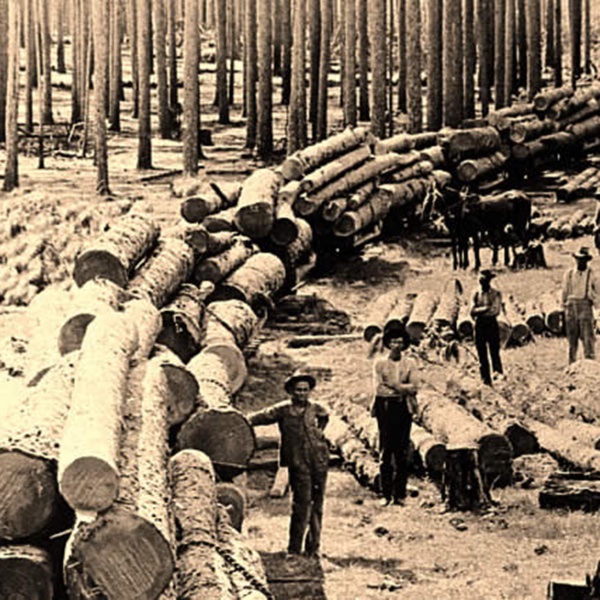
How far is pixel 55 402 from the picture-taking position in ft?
28.0

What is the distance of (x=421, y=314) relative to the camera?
18.6 m

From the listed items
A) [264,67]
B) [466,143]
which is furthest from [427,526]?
[264,67]

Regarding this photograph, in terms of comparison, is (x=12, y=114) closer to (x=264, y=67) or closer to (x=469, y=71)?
(x=264, y=67)

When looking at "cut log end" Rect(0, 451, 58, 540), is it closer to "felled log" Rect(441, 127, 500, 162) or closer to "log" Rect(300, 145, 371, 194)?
"log" Rect(300, 145, 371, 194)

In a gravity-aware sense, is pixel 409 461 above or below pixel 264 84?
below

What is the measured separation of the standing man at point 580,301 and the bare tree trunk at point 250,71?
21.0 m

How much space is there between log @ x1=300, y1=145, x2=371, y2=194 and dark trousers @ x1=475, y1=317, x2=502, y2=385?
22.2ft

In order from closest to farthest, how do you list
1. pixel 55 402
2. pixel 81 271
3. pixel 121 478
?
pixel 121 478 → pixel 55 402 → pixel 81 271

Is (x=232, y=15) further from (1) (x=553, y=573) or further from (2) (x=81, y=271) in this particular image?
(1) (x=553, y=573)

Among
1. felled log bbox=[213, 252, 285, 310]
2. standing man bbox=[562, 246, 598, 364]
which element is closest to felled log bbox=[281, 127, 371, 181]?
felled log bbox=[213, 252, 285, 310]

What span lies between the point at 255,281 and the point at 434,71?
17.3m

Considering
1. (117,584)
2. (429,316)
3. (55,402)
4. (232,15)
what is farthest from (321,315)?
(232,15)

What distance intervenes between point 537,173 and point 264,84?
19.3ft

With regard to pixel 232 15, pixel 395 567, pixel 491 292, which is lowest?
pixel 395 567
